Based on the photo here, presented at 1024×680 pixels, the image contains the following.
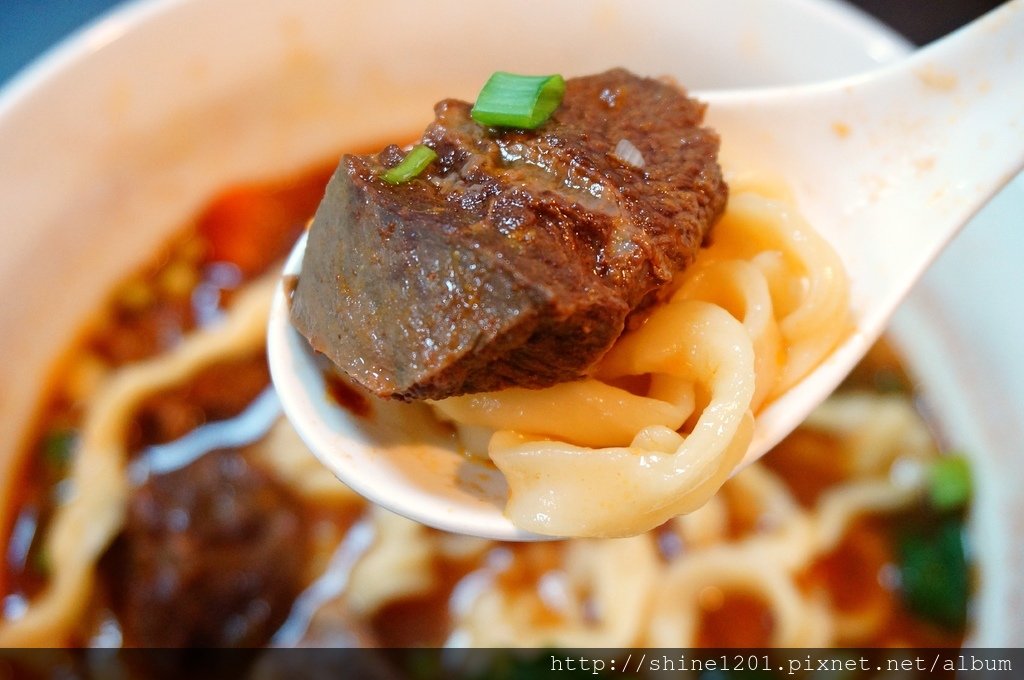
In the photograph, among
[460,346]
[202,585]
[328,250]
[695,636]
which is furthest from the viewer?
[695,636]

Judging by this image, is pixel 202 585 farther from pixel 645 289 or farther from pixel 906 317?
pixel 906 317

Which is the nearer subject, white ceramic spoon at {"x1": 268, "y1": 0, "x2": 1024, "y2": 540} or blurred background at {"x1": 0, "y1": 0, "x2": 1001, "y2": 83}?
white ceramic spoon at {"x1": 268, "y1": 0, "x2": 1024, "y2": 540}

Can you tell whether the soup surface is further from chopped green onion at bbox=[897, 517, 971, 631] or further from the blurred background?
the blurred background

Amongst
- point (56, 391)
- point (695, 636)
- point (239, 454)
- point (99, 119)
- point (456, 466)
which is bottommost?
point (695, 636)

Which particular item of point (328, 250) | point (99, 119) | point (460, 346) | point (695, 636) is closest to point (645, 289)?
point (460, 346)

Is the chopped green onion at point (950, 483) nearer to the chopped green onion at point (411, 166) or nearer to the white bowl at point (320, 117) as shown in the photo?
the white bowl at point (320, 117)

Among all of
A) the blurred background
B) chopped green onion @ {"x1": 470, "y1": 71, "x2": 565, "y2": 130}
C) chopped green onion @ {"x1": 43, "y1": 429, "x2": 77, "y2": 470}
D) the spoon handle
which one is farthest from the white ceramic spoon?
the blurred background
